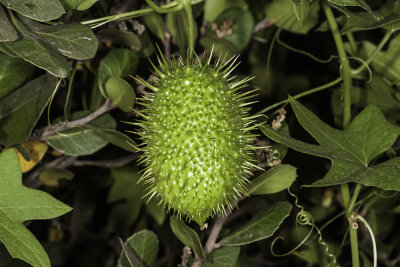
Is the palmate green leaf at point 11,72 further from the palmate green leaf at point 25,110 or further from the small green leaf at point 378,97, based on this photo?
the small green leaf at point 378,97

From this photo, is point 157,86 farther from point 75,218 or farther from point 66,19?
point 75,218

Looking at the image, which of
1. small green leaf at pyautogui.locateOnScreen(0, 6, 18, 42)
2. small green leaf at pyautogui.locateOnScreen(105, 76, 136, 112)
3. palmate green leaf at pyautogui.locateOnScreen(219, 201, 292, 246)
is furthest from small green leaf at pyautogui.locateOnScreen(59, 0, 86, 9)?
palmate green leaf at pyautogui.locateOnScreen(219, 201, 292, 246)

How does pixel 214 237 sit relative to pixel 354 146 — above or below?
below

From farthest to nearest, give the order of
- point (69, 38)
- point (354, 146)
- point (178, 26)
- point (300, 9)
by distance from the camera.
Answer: point (178, 26) → point (354, 146) → point (69, 38) → point (300, 9)

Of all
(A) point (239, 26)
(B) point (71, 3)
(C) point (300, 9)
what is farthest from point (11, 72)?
(C) point (300, 9)

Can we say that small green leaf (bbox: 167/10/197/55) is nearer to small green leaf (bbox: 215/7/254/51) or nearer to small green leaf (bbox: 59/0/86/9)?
small green leaf (bbox: 215/7/254/51)

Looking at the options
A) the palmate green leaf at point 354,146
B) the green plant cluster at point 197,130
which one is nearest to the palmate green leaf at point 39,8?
the green plant cluster at point 197,130

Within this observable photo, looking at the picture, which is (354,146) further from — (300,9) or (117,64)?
(117,64)
